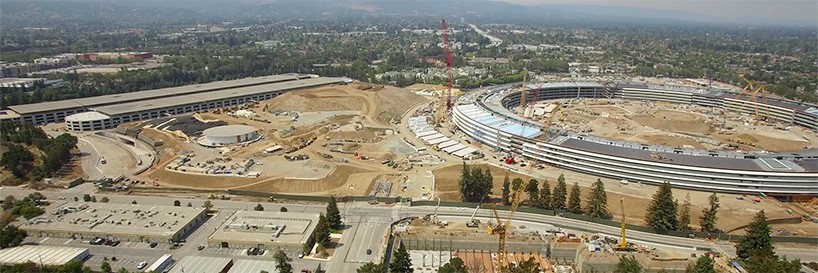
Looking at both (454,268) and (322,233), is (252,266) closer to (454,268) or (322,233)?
(322,233)

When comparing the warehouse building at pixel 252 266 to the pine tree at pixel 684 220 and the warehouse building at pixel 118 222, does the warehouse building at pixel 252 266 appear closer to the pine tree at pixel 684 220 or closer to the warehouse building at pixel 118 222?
the warehouse building at pixel 118 222

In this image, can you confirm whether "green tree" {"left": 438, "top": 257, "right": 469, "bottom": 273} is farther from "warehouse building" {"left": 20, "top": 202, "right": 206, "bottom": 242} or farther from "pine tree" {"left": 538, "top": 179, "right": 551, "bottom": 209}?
"warehouse building" {"left": 20, "top": 202, "right": 206, "bottom": 242}

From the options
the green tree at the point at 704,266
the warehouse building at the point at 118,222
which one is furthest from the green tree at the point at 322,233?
the green tree at the point at 704,266

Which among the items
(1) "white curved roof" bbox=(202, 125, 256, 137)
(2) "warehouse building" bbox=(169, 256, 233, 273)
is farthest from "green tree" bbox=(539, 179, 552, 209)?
(1) "white curved roof" bbox=(202, 125, 256, 137)

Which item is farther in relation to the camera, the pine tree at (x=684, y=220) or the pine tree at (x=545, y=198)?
the pine tree at (x=545, y=198)

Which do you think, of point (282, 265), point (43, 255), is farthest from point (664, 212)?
point (43, 255)

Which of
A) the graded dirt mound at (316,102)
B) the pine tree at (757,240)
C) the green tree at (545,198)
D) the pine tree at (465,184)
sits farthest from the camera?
the graded dirt mound at (316,102)

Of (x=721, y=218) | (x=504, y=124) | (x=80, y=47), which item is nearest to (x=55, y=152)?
(x=504, y=124)
